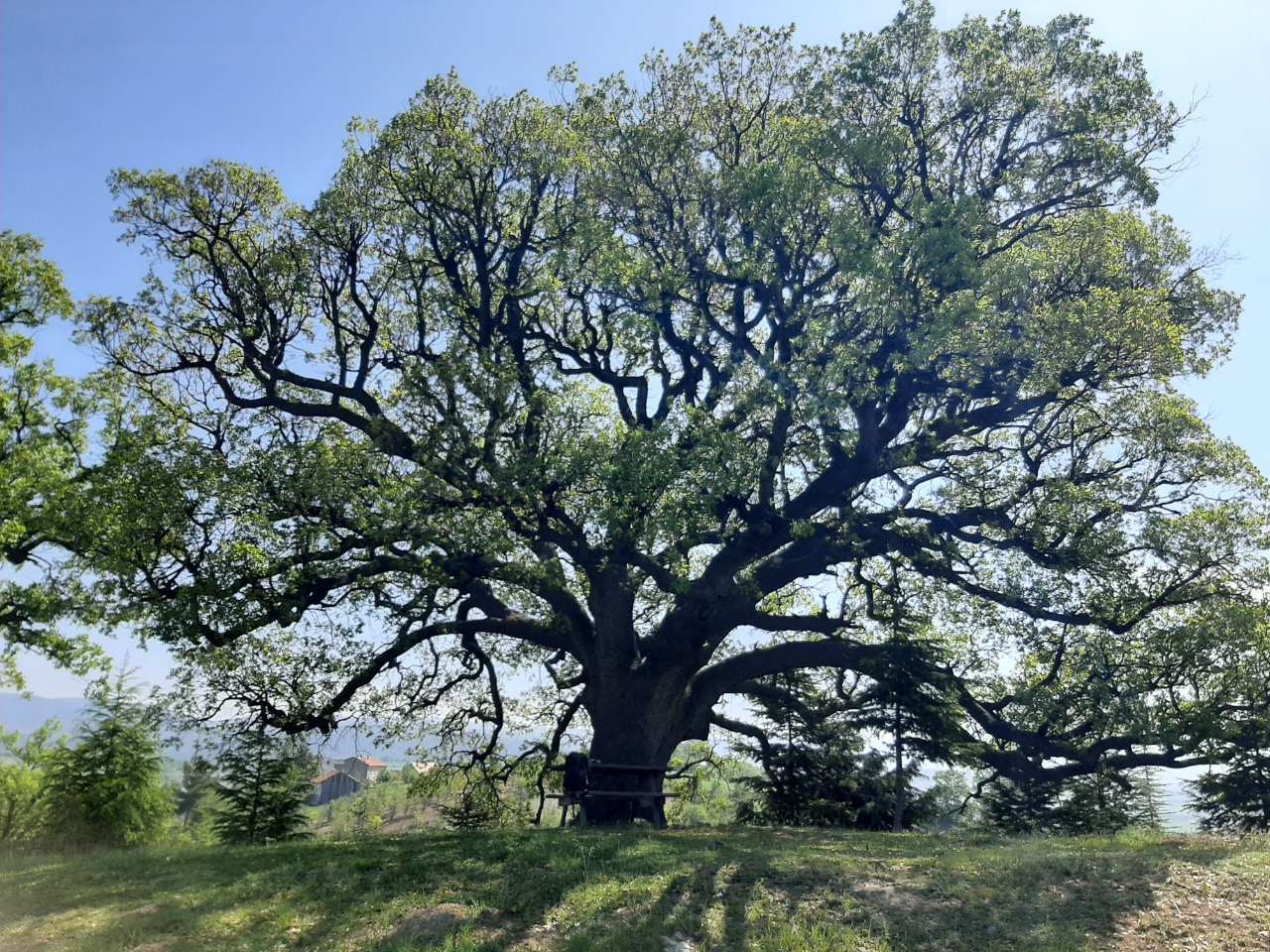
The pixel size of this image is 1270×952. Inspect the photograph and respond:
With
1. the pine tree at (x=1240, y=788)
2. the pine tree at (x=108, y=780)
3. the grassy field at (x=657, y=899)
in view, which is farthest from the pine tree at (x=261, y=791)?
the pine tree at (x=1240, y=788)

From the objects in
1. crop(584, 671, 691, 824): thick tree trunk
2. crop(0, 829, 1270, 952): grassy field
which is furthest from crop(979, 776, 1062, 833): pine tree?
crop(0, 829, 1270, 952): grassy field

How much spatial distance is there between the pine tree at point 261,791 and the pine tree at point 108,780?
6.22 ft

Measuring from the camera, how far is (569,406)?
1778 centimetres

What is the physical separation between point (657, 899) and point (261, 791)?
41.6ft

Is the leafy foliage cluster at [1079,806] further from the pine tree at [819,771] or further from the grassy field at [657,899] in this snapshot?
the grassy field at [657,899]

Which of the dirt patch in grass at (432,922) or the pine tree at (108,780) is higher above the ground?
the pine tree at (108,780)

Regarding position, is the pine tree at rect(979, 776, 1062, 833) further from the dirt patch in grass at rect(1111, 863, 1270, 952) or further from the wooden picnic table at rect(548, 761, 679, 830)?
the dirt patch in grass at rect(1111, 863, 1270, 952)

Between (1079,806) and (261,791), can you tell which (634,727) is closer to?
(261,791)

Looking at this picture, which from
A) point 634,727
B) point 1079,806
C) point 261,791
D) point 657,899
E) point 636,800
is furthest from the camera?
point 1079,806

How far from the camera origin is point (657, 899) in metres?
9.48

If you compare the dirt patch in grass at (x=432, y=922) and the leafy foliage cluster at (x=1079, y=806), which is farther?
the leafy foliage cluster at (x=1079, y=806)

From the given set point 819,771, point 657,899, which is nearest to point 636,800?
point 819,771

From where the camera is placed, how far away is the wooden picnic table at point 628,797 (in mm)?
16609

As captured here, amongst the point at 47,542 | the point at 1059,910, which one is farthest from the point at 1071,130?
the point at 47,542
